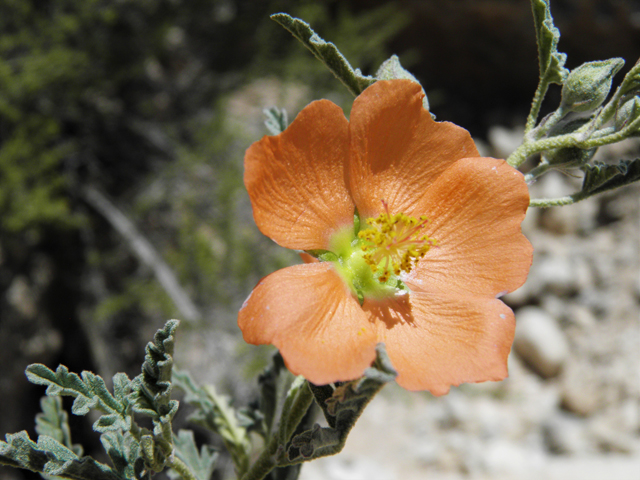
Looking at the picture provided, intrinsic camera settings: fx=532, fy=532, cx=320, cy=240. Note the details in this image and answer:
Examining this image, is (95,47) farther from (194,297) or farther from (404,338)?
(404,338)

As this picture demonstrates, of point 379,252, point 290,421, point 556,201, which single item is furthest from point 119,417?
point 556,201

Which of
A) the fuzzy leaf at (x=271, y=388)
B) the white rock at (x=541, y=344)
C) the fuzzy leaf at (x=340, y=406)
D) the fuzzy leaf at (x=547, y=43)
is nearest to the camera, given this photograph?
the fuzzy leaf at (x=340, y=406)

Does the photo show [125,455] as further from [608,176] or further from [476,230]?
[608,176]

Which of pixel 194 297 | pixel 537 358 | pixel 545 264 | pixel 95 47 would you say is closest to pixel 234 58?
pixel 95 47

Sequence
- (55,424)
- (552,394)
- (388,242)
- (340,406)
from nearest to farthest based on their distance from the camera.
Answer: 1. (340,406)
2. (388,242)
3. (55,424)
4. (552,394)

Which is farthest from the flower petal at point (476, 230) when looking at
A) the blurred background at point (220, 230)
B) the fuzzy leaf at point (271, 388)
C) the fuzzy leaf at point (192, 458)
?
the blurred background at point (220, 230)

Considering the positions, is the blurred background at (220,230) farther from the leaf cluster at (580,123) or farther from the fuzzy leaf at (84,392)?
the leaf cluster at (580,123)
